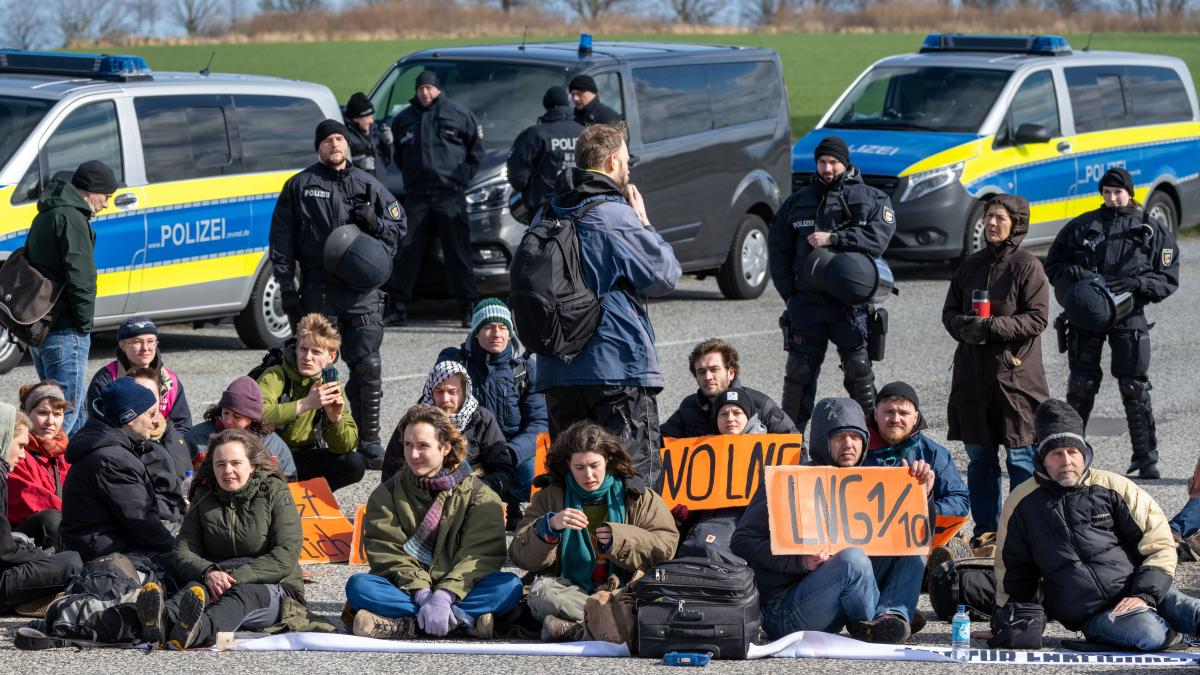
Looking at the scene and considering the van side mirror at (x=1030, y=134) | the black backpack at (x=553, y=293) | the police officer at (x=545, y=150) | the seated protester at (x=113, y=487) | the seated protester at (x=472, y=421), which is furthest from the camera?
the van side mirror at (x=1030, y=134)

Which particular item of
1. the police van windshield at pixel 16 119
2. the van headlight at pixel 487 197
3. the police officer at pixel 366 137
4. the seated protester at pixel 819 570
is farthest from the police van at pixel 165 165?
the seated protester at pixel 819 570

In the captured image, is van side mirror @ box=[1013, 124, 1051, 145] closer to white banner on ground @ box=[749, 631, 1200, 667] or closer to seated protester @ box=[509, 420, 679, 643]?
seated protester @ box=[509, 420, 679, 643]

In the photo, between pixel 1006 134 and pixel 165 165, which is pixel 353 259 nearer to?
pixel 165 165

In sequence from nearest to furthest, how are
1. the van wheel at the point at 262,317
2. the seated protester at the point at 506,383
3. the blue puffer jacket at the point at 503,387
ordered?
the seated protester at the point at 506,383 < the blue puffer jacket at the point at 503,387 < the van wheel at the point at 262,317

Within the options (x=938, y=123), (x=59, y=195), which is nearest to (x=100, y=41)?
(x=938, y=123)

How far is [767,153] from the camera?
54.0 ft

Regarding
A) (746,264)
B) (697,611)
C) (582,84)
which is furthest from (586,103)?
(697,611)

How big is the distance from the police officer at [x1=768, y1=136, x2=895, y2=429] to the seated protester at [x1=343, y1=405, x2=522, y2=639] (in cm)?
288

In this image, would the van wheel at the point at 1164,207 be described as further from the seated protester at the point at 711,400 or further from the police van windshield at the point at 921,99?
the seated protester at the point at 711,400

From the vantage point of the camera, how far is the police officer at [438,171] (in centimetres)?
1424

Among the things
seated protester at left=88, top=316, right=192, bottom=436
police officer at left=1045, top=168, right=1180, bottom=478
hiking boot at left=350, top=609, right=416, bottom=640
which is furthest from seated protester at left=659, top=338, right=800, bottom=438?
seated protester at left=88, top=316, right=192, bottom=436

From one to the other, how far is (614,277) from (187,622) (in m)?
2.06

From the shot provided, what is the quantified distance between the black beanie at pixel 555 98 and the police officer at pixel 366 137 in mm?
1435

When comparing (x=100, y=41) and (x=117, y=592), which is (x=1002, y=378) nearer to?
(x=117, y=592)
